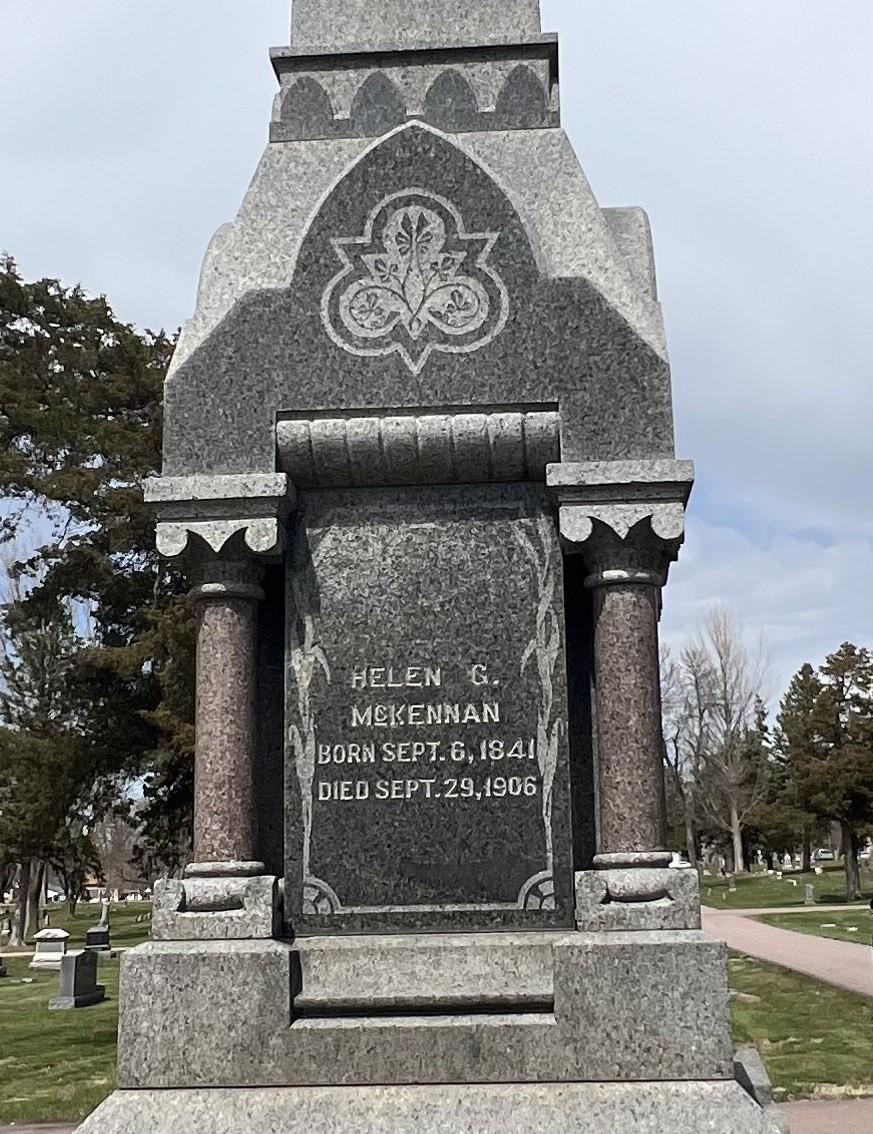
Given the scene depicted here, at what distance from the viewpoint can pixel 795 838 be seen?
5616 cm

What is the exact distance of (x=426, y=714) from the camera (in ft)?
18.3

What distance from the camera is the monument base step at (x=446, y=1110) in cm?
463

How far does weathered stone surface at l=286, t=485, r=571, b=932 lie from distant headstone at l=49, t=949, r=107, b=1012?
15.6 m

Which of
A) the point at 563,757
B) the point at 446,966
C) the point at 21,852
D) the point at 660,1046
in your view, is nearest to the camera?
the point at 660,1046

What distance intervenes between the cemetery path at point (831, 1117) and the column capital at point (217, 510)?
20.4ft

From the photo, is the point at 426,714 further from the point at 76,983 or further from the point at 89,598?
the point at 89,598

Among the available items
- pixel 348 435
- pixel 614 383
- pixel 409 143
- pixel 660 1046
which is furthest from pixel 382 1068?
pixel 409 143

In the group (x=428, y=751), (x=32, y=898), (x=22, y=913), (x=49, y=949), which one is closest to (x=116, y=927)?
(x=32, y=898)

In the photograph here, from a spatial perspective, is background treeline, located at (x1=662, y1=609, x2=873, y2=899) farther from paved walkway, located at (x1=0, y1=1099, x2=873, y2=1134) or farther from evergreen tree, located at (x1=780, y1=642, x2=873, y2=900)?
paved walkway, located at (x1=0, y1=1099, x2=873, y2=1134)

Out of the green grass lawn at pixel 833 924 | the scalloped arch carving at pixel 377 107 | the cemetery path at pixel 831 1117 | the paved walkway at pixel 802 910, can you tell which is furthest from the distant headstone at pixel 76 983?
the paved walkway at pixel 802 910

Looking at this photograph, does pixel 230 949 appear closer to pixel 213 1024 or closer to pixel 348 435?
pixel 213 1024

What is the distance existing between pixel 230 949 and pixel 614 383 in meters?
3.10

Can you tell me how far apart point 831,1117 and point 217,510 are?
276 inches

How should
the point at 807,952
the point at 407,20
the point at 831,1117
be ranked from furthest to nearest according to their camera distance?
the point at 807,952 → the point at 831,1117 → the point at 407,20
